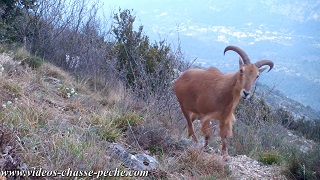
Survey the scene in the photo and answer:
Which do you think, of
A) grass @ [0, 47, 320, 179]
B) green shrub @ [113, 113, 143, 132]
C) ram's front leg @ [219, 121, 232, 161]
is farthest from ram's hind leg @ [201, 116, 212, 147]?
green shrub @ [113, 113, 143, 132]

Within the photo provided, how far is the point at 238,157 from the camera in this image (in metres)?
7.54

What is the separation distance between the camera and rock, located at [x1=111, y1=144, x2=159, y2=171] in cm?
562

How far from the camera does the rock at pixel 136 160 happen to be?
5621mm

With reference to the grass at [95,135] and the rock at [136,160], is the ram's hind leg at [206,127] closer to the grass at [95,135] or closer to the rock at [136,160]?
the grass at [95,135]

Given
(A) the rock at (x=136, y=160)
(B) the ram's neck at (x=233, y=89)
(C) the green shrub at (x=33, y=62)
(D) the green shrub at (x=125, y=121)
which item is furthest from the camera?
(C) the green shrub at (x=33, y=62)

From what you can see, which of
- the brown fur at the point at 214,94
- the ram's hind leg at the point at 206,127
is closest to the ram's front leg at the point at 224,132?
the brown fur at the point at 214,94

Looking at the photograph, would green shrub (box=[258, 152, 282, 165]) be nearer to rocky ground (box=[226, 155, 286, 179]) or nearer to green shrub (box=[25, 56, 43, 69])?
rocky ground (box=[226, 155, 286, 179])

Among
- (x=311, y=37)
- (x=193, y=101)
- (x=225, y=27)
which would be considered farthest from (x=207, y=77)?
(x=311, y=37)

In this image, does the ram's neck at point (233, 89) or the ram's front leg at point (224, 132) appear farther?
the ram's front leg at point (224, 132)

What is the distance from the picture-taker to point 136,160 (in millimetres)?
5719

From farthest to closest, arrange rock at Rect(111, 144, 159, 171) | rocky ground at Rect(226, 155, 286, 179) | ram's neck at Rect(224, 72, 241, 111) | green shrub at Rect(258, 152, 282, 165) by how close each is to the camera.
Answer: green shrub at Rect(258, 152, 282, 165) → ram's neck at Rect(224, 72, 241, 111) → rocky ground at Rect(226, 155, 286, 179) → rock at Rect(111, 144, 159, 171)

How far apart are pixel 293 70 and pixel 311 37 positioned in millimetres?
19992

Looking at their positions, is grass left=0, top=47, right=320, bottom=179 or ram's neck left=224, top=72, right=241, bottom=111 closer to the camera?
grass left=0, top=47, right=320, bottom=179

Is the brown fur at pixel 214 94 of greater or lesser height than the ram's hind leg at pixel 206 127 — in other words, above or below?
above
